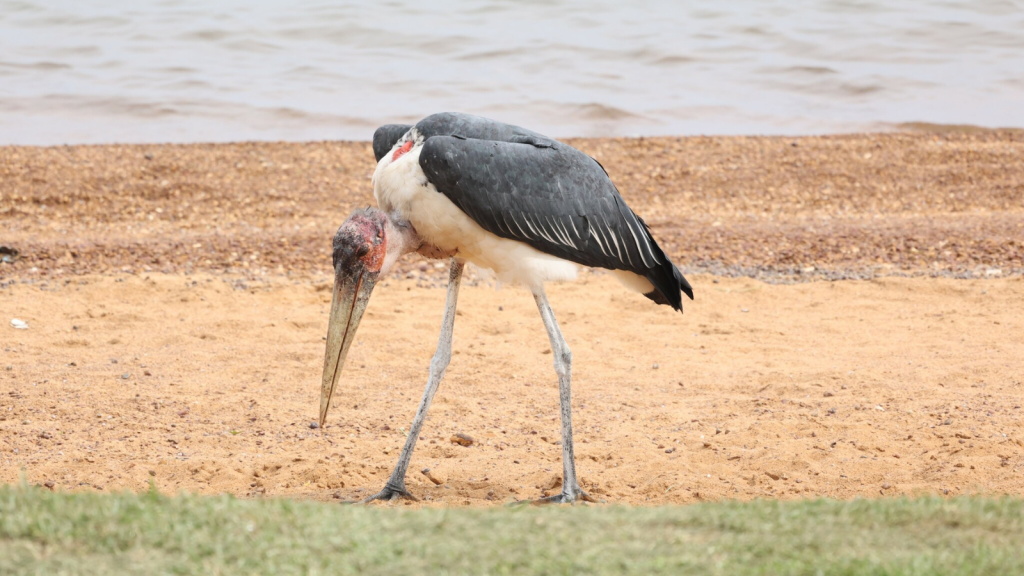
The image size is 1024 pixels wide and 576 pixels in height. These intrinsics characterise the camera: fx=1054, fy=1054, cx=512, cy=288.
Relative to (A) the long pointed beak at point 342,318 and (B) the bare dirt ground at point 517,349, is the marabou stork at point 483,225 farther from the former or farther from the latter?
(B) the bare dirt ground at point 517,349

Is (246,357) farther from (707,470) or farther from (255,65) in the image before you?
(255,65)

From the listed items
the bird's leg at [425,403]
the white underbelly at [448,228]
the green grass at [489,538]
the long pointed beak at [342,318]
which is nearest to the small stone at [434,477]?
the bird's leg at [425,403]

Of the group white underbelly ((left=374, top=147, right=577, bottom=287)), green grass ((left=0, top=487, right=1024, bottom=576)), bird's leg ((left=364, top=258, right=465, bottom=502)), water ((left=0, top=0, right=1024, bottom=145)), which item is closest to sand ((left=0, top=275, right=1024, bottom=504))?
bird's leg ((left=364, top=258, right=465, bottom=502))

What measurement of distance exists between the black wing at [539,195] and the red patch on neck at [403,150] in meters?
0.07

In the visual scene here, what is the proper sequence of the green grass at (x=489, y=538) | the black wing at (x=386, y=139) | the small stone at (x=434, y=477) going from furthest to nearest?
the black wing at (x=386, y=139)
the small stone at (x=434, y=477)
the green grass at (x=489, y=538)

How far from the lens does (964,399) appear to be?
5273 mm

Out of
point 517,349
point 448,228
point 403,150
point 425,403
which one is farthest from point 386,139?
point 517,349

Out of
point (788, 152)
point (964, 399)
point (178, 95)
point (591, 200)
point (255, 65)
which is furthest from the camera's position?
point (255, 65)

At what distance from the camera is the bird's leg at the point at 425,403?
418cm

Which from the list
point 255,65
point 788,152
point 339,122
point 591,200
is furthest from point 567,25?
point 591,200

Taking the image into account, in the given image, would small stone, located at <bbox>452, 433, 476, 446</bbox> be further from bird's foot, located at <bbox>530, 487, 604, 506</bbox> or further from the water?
the water

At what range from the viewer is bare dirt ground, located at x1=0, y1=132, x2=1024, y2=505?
4.54m

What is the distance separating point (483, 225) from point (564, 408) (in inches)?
33.0

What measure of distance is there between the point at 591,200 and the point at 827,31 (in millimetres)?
18420
